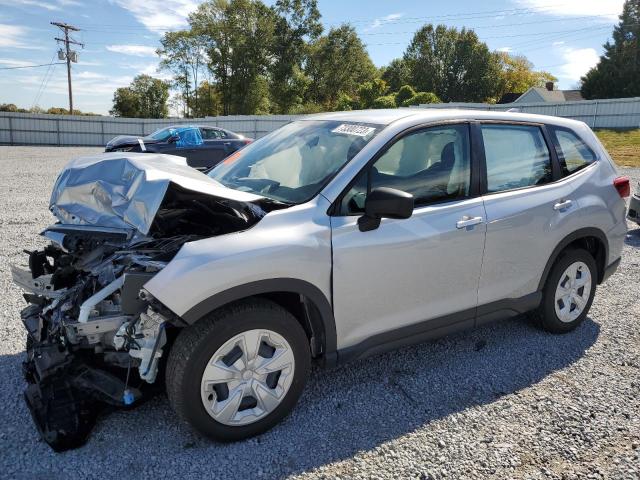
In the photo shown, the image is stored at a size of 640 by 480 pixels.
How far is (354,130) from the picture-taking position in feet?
11.2

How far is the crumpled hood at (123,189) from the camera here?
9.22ft

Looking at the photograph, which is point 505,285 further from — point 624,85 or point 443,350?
point 624,85

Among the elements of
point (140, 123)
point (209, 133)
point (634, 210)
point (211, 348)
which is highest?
point (140, 123)

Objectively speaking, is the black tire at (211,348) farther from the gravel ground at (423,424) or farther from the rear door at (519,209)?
the rear door at (519,209)

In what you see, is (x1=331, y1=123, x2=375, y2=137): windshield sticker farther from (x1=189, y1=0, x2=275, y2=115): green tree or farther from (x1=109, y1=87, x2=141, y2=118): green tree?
(x1=109, y1=87, x2=141, y2=118): green tree

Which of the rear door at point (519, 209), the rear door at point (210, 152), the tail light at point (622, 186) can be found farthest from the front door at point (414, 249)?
the rear door at point (210, 152)

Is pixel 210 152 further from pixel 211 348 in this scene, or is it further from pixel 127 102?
pixel 127 102

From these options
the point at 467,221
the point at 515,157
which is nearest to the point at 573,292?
the point at 515,157

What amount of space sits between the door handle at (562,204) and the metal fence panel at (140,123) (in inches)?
977

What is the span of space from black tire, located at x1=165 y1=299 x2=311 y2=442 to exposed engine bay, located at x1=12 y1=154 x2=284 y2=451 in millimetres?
121

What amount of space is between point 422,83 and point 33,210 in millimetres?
61897

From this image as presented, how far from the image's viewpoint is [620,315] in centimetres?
471

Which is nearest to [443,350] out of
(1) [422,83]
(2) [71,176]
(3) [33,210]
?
(2) [71,176]

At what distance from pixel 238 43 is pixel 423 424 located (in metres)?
50.4
